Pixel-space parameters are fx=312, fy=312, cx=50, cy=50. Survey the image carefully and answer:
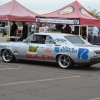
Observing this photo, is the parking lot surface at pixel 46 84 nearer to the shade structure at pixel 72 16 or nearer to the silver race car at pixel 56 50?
the silver race car at pixel 56 50

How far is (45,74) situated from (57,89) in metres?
2.73

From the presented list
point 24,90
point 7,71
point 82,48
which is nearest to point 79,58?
point 82,48

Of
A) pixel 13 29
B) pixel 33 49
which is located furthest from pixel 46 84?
pixel 13 29

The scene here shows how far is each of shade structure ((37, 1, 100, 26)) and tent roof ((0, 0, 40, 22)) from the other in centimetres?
196

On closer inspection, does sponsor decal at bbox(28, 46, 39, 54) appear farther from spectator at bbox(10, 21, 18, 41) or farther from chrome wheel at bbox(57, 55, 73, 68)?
spectator at bbox(10, 21, 18, 41)

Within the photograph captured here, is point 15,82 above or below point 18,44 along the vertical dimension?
below

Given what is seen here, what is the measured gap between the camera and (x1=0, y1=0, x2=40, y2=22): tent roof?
18.7 m

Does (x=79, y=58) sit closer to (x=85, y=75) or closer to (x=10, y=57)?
(x=85, y=75)

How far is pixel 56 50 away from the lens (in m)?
12.5

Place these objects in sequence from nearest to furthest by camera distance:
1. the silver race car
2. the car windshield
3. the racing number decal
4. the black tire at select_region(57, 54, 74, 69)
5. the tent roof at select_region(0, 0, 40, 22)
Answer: the racing number decal → the silver race car → the black tire at select_region(57, 54, 74, 69) → the car windshield → the tent roof at select_region(0, 0, 40, 22)

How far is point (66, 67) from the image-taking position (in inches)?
489

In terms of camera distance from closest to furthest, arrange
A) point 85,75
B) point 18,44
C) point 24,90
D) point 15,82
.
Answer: point 24,90 → point 15,82 → point 85,75 → point 18,44

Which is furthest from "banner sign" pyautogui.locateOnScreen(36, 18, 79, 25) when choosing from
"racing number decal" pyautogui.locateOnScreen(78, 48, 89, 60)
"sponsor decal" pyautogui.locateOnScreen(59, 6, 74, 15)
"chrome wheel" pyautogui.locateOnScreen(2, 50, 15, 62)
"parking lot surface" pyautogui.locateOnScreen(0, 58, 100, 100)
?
"racing number decal" pyautogui.locateOnScreen(78, 48, 89, 60)

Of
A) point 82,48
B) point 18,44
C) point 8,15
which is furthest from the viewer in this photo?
point 8,15
